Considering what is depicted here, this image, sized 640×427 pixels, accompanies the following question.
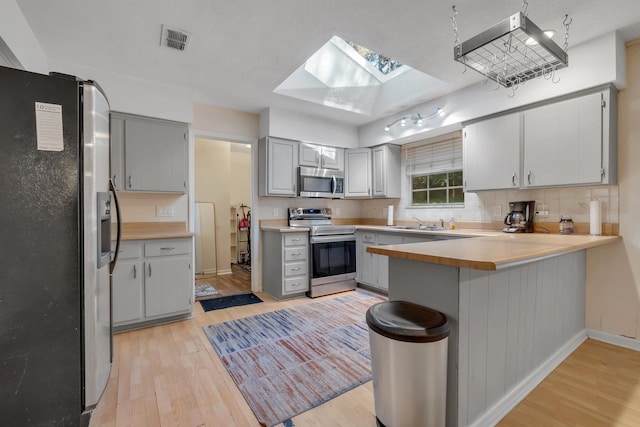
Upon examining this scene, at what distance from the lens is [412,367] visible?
133cm

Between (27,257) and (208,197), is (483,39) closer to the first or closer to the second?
(27,257)

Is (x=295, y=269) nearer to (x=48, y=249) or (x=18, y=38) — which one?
(x=48, y=249)

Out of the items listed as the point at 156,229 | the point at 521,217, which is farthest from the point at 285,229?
the point at 521,217

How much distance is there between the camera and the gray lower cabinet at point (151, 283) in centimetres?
278

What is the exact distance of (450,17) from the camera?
214 cm

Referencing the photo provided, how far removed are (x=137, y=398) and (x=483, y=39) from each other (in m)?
2.98

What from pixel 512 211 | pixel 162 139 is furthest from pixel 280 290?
pixel 512 211

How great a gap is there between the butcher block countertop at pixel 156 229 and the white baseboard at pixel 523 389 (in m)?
2.94

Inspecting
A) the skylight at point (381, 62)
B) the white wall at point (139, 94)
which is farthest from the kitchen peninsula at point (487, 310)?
the skylight at point (381, 62)

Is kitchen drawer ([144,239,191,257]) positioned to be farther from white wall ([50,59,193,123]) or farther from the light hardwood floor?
white wall ([50,59,193,123])

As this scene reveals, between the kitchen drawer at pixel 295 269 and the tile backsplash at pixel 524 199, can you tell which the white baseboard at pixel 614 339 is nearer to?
the tile backsplash at pixel 524 199

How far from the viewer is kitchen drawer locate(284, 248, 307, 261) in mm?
3793

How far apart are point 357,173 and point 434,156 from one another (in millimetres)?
1193

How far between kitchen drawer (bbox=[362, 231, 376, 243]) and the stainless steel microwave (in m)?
0.77
